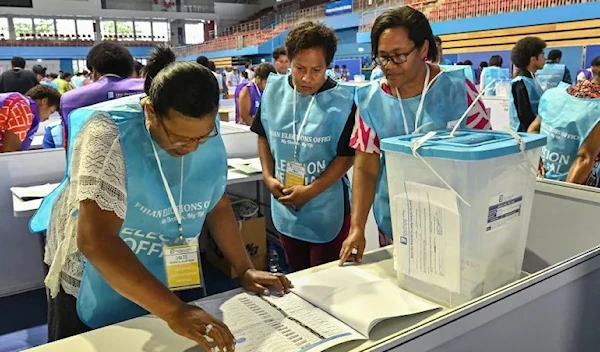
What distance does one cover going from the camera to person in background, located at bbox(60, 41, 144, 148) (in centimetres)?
248

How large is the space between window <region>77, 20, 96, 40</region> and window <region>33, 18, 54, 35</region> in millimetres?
1074

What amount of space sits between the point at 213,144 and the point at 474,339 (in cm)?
68

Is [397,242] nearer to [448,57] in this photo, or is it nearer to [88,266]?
[88,266]

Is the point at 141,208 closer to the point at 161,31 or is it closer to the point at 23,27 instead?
A: the point at 23,27

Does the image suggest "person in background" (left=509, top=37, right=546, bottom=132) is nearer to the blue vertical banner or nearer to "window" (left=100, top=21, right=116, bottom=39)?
the blue vertical banner

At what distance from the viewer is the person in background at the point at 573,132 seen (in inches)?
74.7

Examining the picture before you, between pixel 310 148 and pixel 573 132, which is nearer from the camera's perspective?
pixel 310 148

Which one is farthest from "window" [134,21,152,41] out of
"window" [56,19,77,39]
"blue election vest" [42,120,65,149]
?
"blue election vest" [42,120,65,149]

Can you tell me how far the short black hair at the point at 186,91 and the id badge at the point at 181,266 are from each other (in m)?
0.30

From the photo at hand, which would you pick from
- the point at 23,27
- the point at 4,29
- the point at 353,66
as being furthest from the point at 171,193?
the point at 23,27

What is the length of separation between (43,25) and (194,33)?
22.3 ft

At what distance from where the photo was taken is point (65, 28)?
69.7 ft

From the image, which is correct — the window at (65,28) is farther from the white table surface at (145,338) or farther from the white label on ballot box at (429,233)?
the white label on ballot box at (429,233)

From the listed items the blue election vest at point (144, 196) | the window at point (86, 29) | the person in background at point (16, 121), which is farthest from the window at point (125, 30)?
the blue election vest at point (144, 196)
